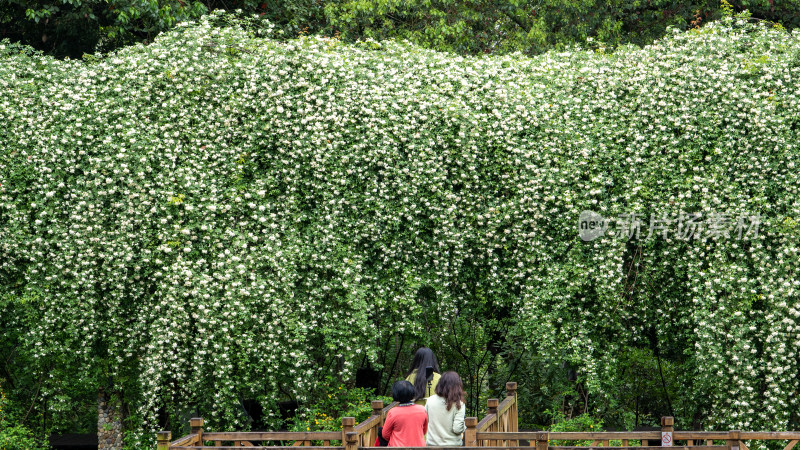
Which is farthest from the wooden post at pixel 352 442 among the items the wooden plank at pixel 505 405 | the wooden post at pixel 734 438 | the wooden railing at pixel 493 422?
the wooden post at pixel 734 438

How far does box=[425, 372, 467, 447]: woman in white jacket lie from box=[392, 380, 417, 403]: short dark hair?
196mm

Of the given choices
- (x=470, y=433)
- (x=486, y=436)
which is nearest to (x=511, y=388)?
(x=486, y=436)

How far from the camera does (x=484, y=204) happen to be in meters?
7.51

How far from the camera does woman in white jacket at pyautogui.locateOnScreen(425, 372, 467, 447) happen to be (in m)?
5.11

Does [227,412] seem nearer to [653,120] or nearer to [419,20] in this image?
[653,120]

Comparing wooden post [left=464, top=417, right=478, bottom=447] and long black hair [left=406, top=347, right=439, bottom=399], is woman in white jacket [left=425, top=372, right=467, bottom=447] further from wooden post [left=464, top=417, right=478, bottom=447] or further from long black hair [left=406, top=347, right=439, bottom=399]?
long black hair [left=406, top=347, right=439, bottom=399]

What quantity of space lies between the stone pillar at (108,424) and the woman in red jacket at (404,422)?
3.92m

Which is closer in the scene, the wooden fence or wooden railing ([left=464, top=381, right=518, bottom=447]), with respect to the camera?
the wooden fence

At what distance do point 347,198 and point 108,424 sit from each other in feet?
10.6

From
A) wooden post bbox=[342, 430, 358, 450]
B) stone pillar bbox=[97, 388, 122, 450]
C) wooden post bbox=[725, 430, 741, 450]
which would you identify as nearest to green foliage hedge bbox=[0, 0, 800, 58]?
stone pillar bbox=[97, 388, 122, 450]

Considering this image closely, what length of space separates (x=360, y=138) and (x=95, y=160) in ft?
7.83

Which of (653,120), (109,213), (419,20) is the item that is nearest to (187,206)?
(109,213)

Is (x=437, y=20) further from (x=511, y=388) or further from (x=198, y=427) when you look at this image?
(x=198, y=427)

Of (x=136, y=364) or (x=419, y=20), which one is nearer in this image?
(x=136, y=364)
